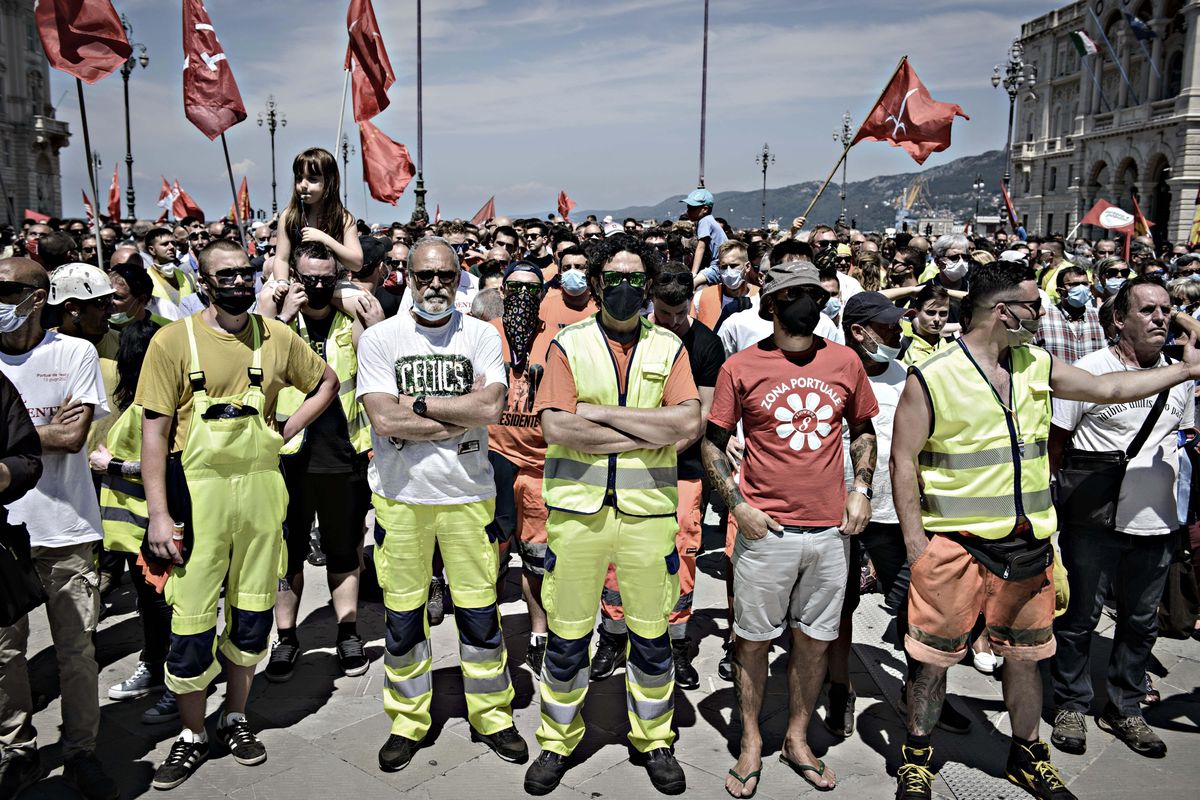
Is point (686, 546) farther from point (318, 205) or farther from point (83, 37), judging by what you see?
point (83, 37)

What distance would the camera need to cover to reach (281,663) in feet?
17.1

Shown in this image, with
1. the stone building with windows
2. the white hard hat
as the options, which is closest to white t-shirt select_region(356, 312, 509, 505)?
the white hard hat

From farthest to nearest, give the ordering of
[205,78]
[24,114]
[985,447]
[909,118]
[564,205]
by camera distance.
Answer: [24,114]
[564,205]
[909,118]
[205,78]
[985,447]

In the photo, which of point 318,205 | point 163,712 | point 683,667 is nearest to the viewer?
point 163,712

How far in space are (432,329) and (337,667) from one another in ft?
7.46

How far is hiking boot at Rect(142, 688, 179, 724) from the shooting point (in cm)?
464

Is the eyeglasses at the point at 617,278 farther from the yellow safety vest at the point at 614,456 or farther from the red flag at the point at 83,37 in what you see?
the red flag at the point at 83,37

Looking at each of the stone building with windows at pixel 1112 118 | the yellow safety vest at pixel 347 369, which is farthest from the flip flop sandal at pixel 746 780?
the stone building with windows at pixel 1112 118

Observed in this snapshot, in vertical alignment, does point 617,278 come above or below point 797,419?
above

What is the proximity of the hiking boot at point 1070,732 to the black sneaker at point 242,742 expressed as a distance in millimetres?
3917

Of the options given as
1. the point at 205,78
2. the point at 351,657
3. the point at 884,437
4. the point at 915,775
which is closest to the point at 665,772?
the point at 915,775

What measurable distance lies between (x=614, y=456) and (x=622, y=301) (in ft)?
2.31

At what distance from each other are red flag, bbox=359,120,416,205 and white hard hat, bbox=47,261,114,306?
8909 millimetres

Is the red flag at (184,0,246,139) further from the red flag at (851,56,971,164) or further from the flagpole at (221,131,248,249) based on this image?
the red flag at (851,56,971,164)
